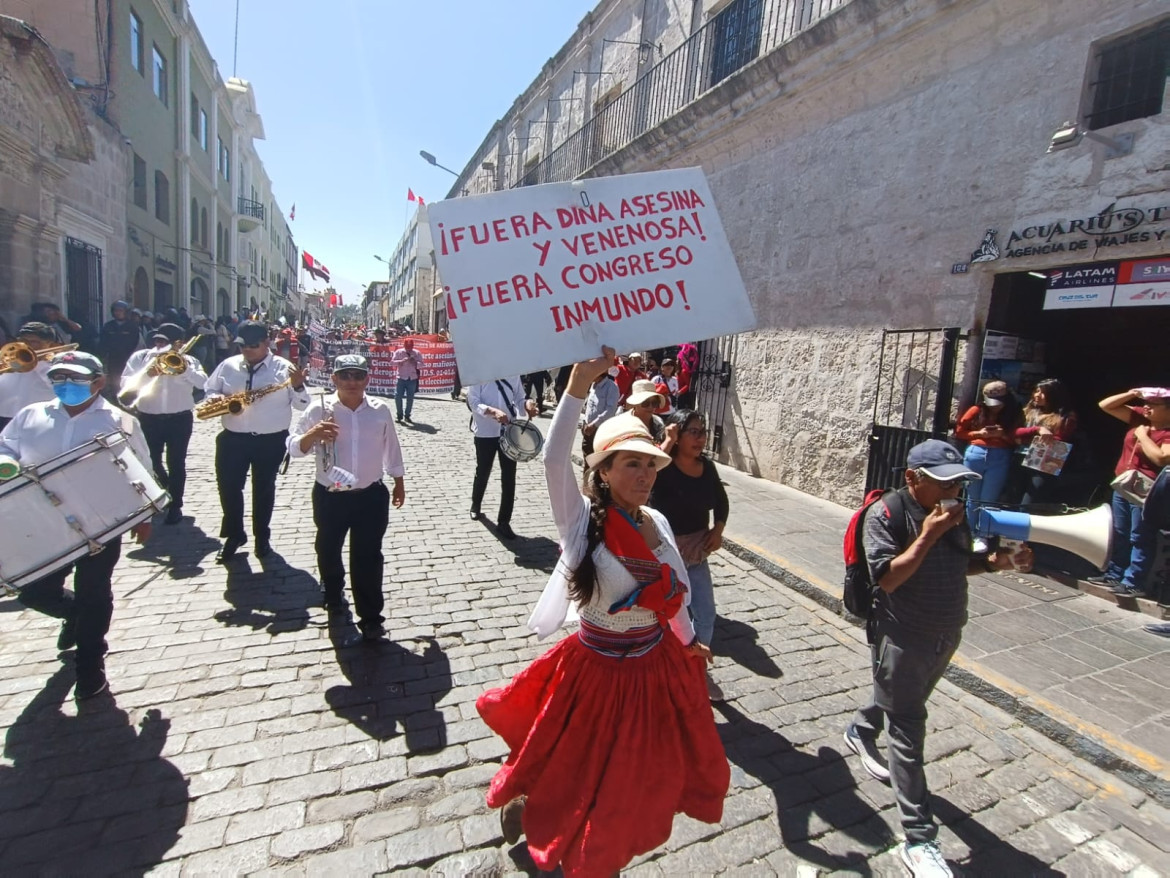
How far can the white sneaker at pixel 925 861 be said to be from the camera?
2334mm

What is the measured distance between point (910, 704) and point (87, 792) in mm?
3553

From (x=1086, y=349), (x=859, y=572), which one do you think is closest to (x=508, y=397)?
(x=859, y=572)

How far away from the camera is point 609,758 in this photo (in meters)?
2.13

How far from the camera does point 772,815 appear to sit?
2670 mm

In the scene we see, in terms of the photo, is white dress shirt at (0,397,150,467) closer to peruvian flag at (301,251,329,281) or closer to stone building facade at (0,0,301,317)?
stone building facade at (0,0,301,317)

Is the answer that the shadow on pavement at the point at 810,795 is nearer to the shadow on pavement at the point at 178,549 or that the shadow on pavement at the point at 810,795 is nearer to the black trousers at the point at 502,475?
the black trousers at the point at 502,475

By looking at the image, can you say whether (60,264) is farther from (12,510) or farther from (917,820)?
(917,820)

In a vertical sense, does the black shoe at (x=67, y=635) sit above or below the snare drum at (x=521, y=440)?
below

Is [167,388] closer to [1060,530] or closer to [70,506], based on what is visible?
[70,506]

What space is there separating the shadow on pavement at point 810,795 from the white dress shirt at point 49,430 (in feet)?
12.3

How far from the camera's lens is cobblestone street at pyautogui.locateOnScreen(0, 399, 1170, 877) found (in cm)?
240

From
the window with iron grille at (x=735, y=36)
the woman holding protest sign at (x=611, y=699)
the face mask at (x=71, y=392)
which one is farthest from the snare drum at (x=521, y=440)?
the window with iron grille at (x=735, y=36)

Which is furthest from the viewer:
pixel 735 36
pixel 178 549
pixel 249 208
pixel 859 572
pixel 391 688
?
pixel 249 208

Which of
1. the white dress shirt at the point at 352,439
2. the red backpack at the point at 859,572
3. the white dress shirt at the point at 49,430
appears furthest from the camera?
the white dress shirt at the point at 352,439
